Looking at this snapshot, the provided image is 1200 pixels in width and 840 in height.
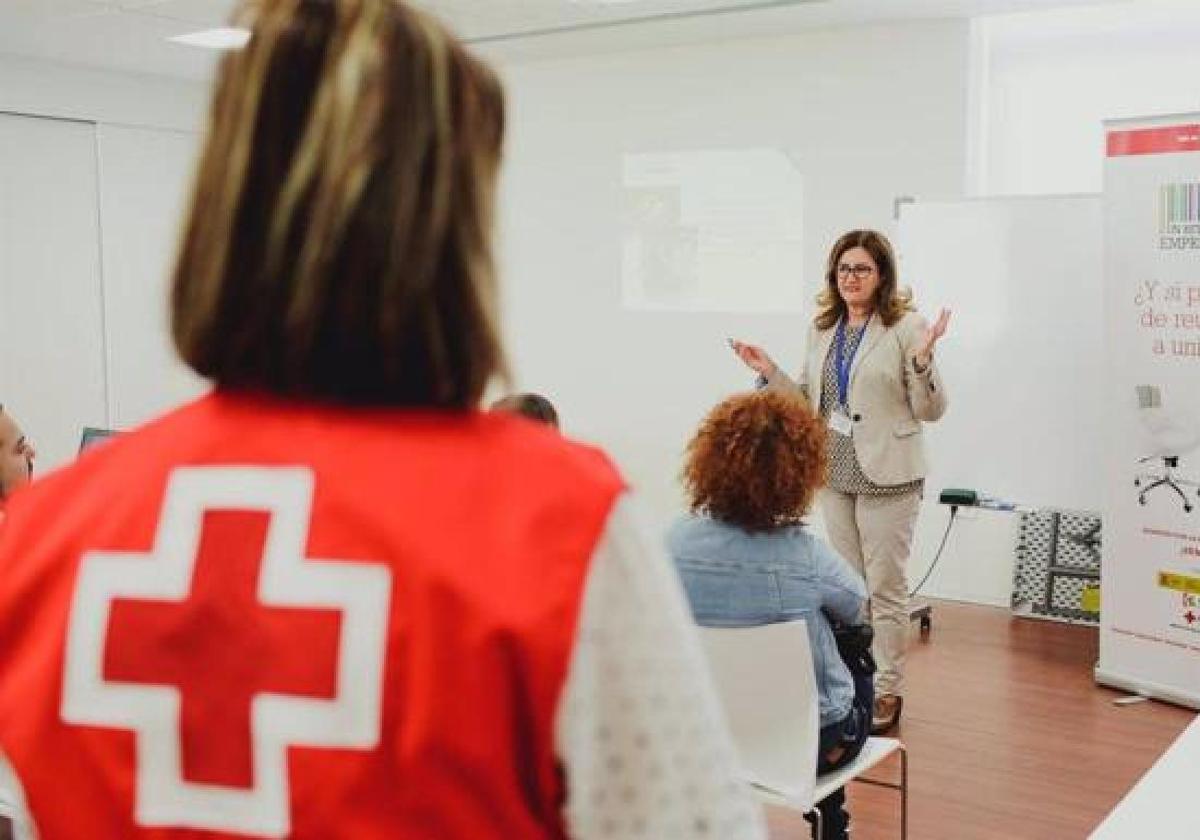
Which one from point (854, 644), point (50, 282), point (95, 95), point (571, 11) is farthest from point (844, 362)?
point (95, 95)

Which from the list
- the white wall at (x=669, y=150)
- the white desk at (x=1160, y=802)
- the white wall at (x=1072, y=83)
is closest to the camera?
the white desk at (x=1160, y=802)

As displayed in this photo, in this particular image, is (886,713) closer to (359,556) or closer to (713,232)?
(713,232)

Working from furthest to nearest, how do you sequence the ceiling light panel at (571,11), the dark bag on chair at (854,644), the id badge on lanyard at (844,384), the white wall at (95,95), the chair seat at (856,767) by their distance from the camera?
the white wall at (95,95), the ceiling light panel at (571,11), the id badge on lanyard at (844,384), the dark bag on chair at (854,644), the chair seat at (856,767)

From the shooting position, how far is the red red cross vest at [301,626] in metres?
0.73

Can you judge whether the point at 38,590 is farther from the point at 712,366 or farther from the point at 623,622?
the point at 712,366

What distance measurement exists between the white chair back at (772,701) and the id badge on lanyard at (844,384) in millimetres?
1711

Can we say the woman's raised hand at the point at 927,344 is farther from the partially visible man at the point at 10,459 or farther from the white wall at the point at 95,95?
the white wall at the point at 95,95

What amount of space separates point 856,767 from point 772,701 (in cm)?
Result: 35

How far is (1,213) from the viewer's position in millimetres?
7062

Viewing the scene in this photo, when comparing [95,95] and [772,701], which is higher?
[95,95]

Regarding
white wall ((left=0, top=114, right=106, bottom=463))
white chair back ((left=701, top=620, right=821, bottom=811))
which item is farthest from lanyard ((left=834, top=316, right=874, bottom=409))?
white wall ((left=0, top=114, right=106, bottom=463))

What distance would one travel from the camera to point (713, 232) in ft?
21.6

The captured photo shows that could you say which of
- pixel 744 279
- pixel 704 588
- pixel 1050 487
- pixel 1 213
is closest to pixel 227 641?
pixel 704 588

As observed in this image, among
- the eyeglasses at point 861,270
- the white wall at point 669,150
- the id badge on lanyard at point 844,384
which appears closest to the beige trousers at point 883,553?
the id badge on lanyard at point 844,384
